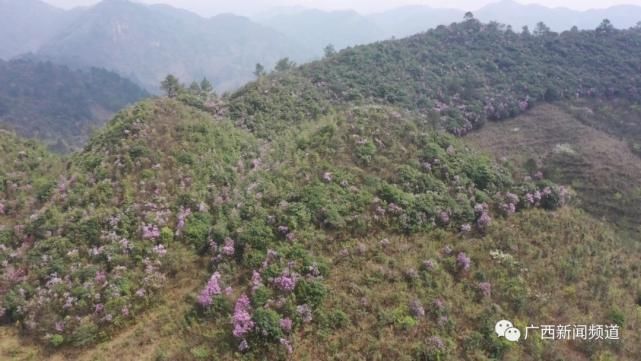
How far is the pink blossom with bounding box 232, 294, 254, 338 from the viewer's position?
15.8 m

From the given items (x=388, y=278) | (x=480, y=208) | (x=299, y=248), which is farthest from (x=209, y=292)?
(x=480, y=208)

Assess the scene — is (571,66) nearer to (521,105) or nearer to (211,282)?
(521,105)

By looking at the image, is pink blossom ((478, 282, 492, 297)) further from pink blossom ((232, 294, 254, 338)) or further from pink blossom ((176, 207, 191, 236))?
pink blossom ((176, 207, 191, 236))

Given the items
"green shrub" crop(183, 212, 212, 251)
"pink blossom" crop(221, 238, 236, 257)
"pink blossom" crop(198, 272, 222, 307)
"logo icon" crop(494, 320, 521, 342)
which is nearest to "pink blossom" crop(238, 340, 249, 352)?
"pink blossom" crop(198, 272, 222, 307)

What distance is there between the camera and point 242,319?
16.2 metres

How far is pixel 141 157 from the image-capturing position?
27.6 m

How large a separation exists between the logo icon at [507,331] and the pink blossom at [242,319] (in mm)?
9057

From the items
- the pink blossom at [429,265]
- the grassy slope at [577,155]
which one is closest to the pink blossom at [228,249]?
the pink blossom at [429,265]

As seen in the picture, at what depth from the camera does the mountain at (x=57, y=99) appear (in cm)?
12650

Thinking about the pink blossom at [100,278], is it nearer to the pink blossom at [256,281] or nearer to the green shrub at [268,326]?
the pink blossom at [256,281]

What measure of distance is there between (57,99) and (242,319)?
166 m

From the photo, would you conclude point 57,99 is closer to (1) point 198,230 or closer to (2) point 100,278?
(1) point 198,230

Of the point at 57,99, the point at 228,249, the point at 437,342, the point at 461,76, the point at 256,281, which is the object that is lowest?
the point at 57,99

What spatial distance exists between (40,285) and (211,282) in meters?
8.25
